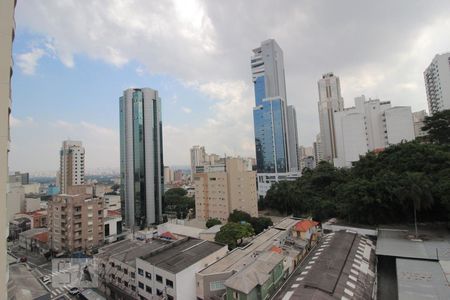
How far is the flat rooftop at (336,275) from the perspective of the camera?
39.7 feet

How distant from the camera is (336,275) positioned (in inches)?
536

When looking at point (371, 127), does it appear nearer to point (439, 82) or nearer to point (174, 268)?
point (439, 82)

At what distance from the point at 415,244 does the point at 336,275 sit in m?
8.55

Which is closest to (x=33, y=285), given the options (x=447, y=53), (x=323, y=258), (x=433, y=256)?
(x=323, y=258)

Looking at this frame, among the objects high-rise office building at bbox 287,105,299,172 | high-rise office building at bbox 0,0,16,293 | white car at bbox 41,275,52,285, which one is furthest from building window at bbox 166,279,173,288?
high-rise office building at bbox 287,105,299,172

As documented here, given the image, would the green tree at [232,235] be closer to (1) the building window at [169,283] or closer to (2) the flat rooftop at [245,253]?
(2) the flat rooftop at [245,253]

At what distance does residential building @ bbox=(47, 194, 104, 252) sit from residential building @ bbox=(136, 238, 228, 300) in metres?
16.8

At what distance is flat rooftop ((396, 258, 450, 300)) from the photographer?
11547 millimetres

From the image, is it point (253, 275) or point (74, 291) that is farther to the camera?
point (74, 291)

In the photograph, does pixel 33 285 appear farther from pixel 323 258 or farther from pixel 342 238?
pixel 342 238

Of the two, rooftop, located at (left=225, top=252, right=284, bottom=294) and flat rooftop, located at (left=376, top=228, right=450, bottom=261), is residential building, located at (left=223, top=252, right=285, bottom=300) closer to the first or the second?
rooftop, located at (left=225, top=252, right=284, bottom=294)

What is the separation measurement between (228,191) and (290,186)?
10.8 metres

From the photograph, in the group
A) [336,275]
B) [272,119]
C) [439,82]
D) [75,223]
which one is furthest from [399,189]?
[439,82]

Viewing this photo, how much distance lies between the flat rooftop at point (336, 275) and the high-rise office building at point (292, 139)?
4900 centimetres
